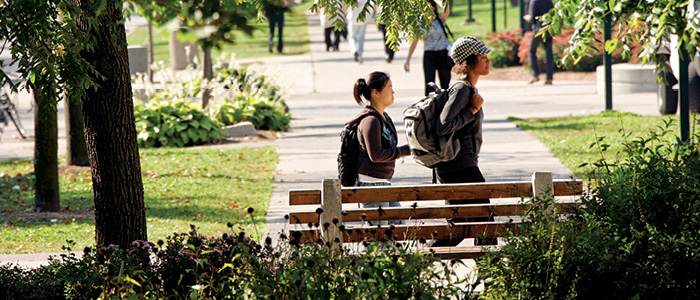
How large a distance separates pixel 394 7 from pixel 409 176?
504 centimetres

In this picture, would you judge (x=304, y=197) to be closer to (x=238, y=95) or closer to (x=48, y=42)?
(x=48, y=42)

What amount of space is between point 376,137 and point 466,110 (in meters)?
0.61

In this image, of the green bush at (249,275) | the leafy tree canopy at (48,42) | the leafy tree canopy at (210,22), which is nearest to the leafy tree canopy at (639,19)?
the green bush at (249,275)

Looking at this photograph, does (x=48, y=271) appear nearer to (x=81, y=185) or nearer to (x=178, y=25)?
(x=178, y=25)

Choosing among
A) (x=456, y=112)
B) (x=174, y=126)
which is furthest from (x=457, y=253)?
(x=174, y=126)

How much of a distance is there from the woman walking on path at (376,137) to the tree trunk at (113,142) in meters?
1.49

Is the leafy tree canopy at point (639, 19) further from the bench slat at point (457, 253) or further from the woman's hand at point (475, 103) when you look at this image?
the bench slat at point (457, 253)

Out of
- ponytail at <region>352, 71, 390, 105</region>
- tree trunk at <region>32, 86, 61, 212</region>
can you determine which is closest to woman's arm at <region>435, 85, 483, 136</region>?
ponytail at <region>352, 71, 390, 105</region>

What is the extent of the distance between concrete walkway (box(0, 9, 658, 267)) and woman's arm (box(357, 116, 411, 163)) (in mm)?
1645

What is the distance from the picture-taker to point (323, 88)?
779 inches

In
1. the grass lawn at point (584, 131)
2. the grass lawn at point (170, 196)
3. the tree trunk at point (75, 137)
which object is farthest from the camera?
the tree trunk at point (75, 137)

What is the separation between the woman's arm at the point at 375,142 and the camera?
564 centimetres

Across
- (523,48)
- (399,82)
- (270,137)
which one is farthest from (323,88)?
(270,137)

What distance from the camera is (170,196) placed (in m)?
9.24
